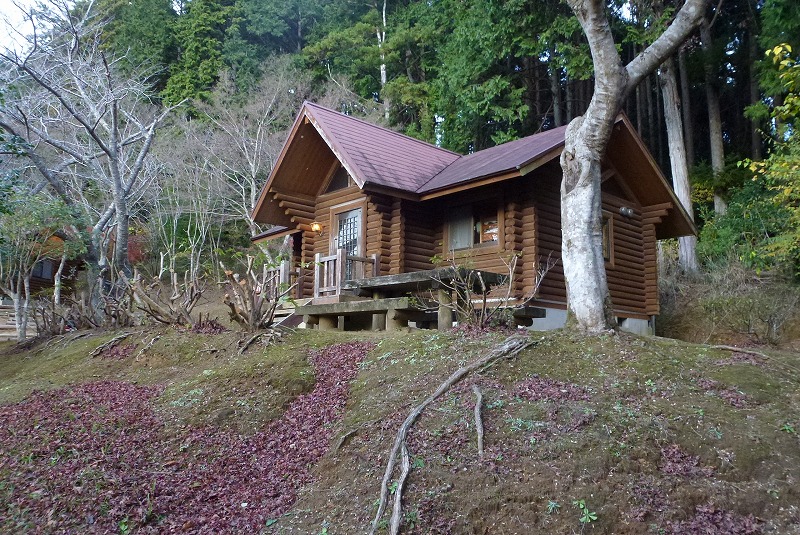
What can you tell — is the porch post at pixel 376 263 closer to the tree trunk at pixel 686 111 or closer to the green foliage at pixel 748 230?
the green foliage at pixel 748 230

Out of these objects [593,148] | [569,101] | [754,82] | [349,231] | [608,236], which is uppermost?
[569,101]

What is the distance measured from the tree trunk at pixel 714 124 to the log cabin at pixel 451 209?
17.2ft

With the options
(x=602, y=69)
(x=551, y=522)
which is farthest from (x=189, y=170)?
(x=551, y=522)

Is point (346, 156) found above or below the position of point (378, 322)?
above

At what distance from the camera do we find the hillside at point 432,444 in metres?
5.12

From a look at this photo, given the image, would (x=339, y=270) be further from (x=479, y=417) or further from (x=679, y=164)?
(x=679, y=164)

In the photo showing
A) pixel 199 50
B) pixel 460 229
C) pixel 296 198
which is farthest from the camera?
pixel 199 50

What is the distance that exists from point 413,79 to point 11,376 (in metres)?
29.3

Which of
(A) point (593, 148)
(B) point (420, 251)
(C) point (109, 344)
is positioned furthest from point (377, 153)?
(C) point (109, 344)

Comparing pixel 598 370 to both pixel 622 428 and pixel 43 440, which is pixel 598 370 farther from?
pixel 43 440

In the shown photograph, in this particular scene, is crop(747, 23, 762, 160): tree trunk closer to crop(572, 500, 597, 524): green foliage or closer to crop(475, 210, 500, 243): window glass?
crop(475, 210, 500, 243): window glass

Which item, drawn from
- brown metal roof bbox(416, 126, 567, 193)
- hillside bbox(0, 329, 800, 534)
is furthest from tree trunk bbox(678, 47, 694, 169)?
hillside bbox(0, 329, 800, 534)

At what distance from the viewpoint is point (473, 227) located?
50.1 feet

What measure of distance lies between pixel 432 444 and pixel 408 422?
0.42 metres
